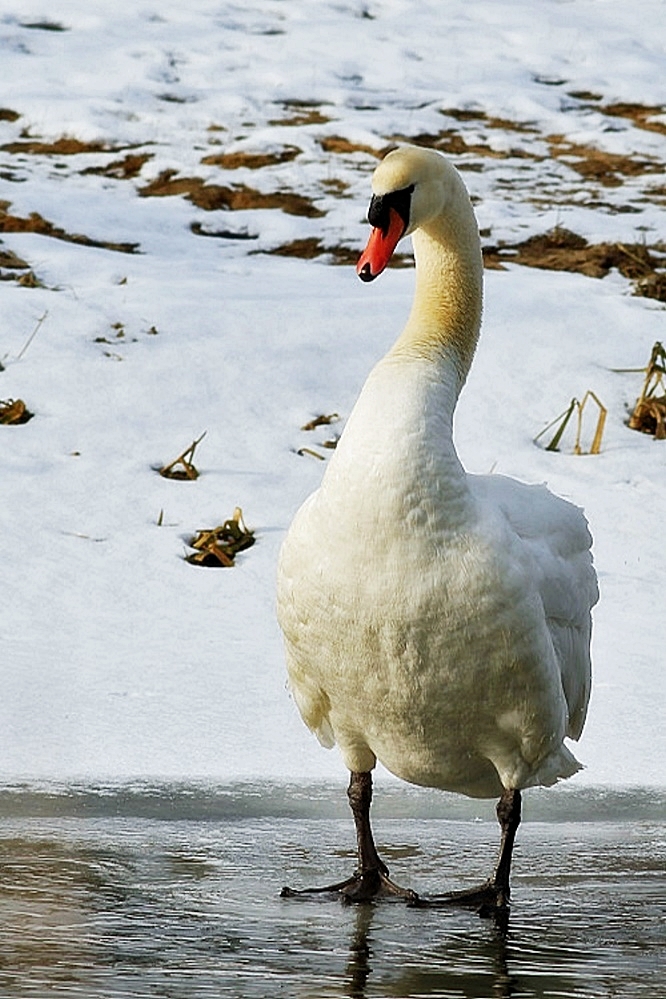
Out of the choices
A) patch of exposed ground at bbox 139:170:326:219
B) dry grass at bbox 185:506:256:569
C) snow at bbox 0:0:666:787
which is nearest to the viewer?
snow at bbox 0:0:666:787

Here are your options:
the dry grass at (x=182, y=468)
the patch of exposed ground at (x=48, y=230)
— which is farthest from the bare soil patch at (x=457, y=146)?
the dry grass at (x=182, y=468)

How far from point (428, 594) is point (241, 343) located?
616cm

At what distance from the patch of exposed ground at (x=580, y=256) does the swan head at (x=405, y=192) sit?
7179 mm

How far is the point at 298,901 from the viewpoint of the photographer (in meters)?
4.17

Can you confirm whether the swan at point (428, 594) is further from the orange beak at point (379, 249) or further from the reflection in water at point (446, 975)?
the reflection in water at point (446, 975)

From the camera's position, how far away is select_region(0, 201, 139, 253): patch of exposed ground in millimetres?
12469

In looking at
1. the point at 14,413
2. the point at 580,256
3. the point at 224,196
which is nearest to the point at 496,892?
the point at 14,413

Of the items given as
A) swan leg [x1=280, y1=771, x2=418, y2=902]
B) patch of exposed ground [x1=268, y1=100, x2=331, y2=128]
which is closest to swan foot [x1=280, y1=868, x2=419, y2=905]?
swan leg [x1=280, y1=771, x2=418, y2=902]

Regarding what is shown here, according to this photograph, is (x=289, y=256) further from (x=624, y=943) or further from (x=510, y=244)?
(x=624, y=943)

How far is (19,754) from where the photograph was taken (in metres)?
5.45

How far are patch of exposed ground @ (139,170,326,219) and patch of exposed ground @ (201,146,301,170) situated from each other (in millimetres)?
448

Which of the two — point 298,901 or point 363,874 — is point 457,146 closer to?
point 363,874

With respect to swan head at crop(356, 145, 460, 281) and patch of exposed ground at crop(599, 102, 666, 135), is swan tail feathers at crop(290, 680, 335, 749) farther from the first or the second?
patch of exposed ground at crop(599, 102, 666, 135)

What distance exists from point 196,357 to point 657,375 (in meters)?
2.62
